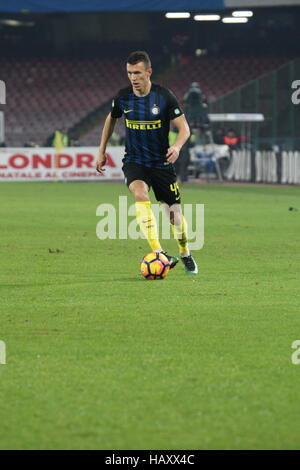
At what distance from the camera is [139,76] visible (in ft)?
35.6

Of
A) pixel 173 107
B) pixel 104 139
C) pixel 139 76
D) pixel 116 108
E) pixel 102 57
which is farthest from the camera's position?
pixel 102 57

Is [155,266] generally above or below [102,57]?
below

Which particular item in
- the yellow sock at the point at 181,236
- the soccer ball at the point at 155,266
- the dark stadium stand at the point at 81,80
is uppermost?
the dark stadium stand at the point at 81,80

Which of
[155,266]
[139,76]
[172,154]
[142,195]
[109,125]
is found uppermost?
[139,76]

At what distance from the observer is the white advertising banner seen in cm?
3859

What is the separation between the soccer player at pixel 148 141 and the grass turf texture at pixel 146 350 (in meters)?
0.73

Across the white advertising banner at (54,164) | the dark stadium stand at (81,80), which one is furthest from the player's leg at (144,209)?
the dark stadium stand at (81,80)

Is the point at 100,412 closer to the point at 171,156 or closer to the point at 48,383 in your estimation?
the point at 48,383

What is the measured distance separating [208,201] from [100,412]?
2146 cm

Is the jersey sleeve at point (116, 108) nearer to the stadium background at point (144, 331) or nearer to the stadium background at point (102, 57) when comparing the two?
the stadium background at point (144, 331)

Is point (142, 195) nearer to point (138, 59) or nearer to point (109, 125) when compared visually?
point (109, 125)

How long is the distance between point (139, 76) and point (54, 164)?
28308mm

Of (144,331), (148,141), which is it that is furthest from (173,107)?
(144,331)

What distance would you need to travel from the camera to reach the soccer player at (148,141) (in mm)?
11102
